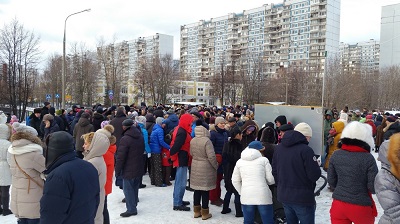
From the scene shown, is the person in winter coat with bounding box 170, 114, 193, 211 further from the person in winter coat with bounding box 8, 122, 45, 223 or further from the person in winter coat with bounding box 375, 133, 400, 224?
the person in winter coat with bounding box 375, 133, 400, 224

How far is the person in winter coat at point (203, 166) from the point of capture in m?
5.67

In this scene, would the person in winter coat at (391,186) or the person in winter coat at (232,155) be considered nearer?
Result: the person in winter coat at (391,186)

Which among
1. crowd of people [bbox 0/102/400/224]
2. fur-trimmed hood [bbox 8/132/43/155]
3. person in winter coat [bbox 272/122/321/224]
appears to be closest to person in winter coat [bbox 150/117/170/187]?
crowd of people [bbox 0/102/400/224]

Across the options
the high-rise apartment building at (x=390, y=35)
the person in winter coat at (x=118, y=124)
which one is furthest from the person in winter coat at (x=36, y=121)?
the high-rise apartment building at (x=390, y=35)

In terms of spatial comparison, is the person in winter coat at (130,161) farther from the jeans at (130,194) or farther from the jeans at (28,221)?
the jeans at (28,221)

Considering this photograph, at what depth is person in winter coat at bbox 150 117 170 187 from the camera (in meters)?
7.99

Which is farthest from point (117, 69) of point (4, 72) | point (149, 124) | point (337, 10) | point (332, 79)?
point (337, 10)

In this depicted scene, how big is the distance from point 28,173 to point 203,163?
9.37ft

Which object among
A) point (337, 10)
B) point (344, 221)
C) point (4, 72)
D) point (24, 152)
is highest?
point (337, 10)

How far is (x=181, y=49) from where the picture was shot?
11075 centimetres

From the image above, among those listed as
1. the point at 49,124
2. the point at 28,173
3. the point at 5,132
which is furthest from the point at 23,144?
the point at 49,124

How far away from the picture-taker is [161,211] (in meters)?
6.25

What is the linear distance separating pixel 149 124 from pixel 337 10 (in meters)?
82.9

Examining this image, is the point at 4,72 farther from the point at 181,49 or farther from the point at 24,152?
the point at 181,49
